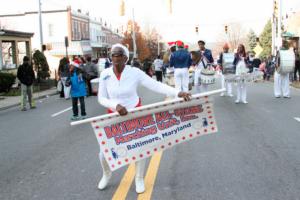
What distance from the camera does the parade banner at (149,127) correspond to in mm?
4926

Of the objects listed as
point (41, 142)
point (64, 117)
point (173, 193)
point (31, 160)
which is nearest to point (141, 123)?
point (173, 193)

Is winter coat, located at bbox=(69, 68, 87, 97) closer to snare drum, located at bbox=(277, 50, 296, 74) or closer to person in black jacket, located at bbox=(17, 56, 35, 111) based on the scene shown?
person in black jacket, located at bbox=(17, 56, 35, 111)

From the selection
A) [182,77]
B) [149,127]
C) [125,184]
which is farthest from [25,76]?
[149,127]

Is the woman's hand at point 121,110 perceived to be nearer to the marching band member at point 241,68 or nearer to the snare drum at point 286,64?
the marching band member at point 241,68

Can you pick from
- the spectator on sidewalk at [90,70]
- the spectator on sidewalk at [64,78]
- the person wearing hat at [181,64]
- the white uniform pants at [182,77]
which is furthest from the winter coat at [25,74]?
the white uniform pants at [182,77]

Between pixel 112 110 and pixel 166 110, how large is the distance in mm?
635

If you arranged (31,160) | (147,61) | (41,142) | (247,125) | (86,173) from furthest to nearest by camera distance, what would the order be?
(147,61)
(247,125)
(41,142)
(31,160)
(86,173)

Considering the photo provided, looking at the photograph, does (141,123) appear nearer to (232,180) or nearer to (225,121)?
(232,180)

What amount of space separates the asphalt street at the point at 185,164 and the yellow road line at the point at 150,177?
6 centimetres

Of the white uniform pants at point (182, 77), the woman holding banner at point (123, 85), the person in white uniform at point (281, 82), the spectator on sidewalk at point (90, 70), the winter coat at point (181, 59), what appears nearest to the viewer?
the woman holding banner at point (123, 85)

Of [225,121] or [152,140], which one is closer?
[152,140]

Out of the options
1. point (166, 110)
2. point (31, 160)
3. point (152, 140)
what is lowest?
point (31, 160)

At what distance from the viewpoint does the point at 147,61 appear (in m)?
24.6

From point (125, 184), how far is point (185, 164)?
123 centimetres
